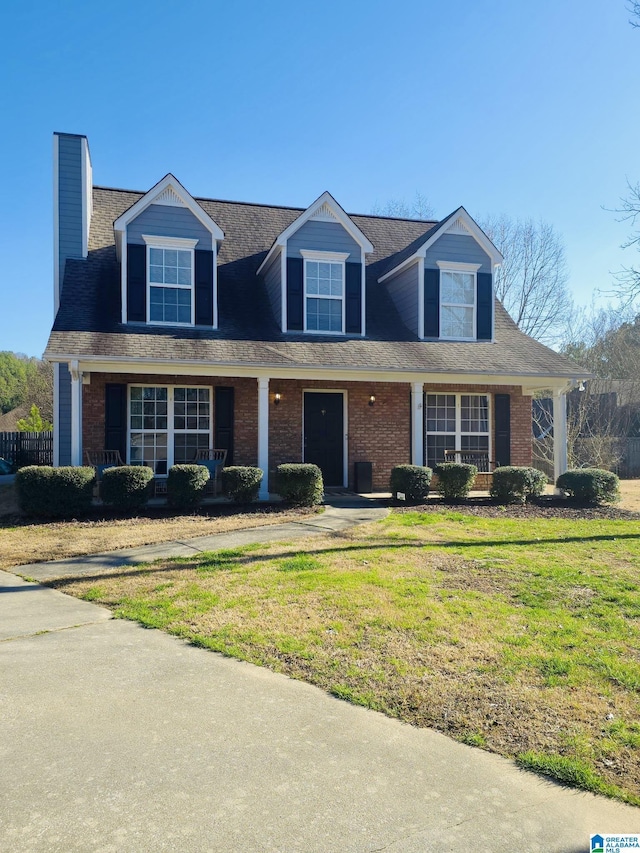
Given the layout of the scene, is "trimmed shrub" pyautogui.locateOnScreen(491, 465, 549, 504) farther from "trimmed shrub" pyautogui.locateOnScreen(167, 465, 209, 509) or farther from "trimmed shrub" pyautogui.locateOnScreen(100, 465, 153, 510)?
"trimmed shrub" pyautogui.locateOnScreen(100, 465, 153, 510)

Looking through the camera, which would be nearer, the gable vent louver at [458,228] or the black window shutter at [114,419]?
the black window shutter at [114,419]

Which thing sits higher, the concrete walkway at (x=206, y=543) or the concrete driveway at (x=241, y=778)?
the concrete walkway at (x=206, y=543)

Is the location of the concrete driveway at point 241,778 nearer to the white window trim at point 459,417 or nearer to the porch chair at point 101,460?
the porch chair at point 101,460

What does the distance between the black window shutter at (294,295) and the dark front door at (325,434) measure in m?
1.64

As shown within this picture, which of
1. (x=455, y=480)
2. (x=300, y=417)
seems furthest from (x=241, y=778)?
(x=300, y=417)

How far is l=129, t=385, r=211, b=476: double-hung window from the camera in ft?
45.8

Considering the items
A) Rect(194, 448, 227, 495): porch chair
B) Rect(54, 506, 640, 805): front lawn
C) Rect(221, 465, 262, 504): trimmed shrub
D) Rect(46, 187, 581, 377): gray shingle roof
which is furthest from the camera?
Rect(194, 448, 227, 495): porch chair

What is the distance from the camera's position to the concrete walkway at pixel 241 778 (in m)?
2.70

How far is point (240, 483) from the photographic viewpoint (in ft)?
40.9

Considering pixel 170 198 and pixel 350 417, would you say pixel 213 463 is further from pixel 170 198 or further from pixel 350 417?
pixel 170 198

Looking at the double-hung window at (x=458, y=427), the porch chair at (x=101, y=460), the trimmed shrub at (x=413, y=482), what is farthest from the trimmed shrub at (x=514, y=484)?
the porch chair at (x=101, y=460)

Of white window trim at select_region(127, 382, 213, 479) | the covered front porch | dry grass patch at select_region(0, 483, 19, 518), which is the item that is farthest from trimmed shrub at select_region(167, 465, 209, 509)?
dry grass patch at select_region(0, 483, 19, 518)

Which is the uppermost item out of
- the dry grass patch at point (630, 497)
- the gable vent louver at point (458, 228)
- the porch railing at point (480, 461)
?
the gable vent louver at point (458, 228)

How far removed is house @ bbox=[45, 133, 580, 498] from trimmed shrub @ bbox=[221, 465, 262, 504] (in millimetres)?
681
